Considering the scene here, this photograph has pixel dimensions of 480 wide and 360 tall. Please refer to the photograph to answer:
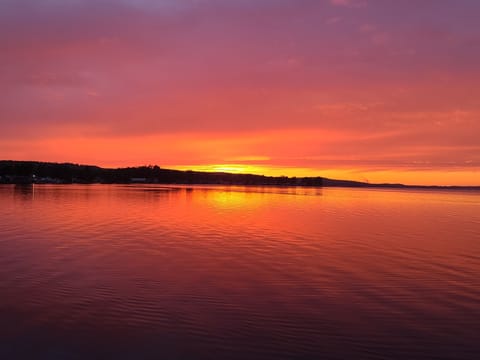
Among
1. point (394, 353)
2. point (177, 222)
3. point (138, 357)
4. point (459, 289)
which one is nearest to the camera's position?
point (138, 357)

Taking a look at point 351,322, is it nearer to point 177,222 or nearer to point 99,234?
point 99,234

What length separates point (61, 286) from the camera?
605 inches

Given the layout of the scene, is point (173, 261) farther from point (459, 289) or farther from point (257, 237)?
point (459, 289)

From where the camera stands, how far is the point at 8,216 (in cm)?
4050

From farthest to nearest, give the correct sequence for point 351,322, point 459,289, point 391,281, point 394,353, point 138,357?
point 391,281 < point 459,289 < point 351,322 < point 394,353 < point 138,357

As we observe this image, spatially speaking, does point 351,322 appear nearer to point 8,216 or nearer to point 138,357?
point 138,357

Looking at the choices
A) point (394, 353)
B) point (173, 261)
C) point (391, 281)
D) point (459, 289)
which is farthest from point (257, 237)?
point (394, 353)

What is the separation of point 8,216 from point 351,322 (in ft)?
130

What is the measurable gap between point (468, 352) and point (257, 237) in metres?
A: 20.1

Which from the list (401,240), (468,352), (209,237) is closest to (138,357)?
(468,352)

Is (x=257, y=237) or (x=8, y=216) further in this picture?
(x=8, y=216)

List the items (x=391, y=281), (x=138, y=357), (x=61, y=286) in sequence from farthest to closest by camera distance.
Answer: (x=391, y=281) < (x=61, y=286) < (x=138, y=357)

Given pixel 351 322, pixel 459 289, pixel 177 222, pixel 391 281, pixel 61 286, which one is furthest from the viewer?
pixel 177 222

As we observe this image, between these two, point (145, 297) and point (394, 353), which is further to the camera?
point (145, 297)
